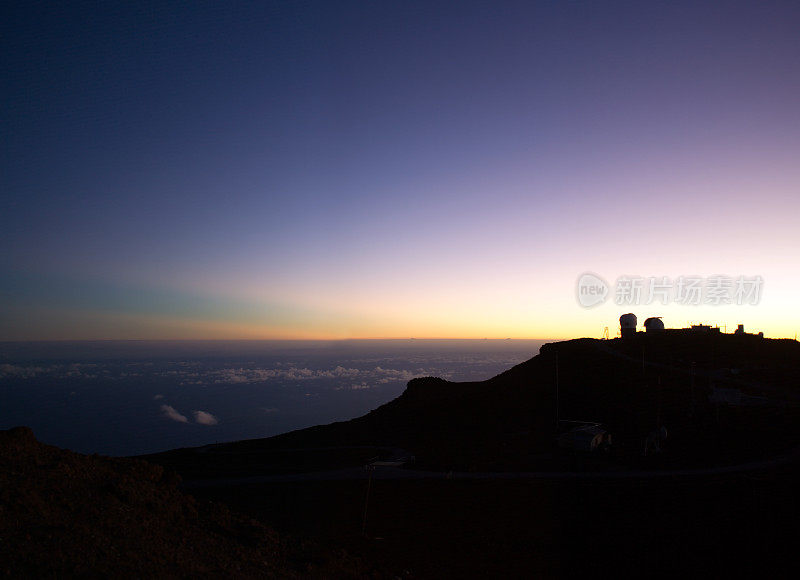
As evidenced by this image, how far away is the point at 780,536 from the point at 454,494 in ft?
41.8

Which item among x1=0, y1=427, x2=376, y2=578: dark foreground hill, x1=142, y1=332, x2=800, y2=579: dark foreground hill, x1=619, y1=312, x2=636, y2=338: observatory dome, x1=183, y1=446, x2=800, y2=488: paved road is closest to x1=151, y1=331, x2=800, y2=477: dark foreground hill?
x1=142, y1=332, x2=800, y2=579: dark foreground hill

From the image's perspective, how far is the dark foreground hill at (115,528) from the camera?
358 inches

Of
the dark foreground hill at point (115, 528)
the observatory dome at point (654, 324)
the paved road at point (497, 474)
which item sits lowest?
the paved road at point (497, 474)

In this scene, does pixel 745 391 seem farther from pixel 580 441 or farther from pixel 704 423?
pixel 580 441

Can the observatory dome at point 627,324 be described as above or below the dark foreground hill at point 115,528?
above

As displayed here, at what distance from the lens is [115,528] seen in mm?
10836

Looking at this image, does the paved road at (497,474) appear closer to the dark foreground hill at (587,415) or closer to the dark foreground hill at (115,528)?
the dark foreground hill at (587,415)

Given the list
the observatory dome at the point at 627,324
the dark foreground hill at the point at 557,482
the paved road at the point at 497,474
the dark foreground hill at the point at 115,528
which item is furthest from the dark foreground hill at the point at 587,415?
the dark foreground hill at the point at 115,528

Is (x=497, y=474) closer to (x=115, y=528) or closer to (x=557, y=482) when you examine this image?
(x=557, y=482)

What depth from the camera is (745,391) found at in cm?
4259

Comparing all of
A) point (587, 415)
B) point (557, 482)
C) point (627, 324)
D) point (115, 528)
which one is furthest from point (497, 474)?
point (627, 324)

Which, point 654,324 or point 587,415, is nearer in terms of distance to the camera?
point 587,415

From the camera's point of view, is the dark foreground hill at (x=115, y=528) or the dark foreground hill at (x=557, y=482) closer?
the dark foreground hill at (x=115, y=528)

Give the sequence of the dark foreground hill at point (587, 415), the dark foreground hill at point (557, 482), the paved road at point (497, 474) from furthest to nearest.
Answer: the dark foreground hill at point (587, 415) < the paved road at point (497, 474) < the dark foreground hill at point (557, 482)
